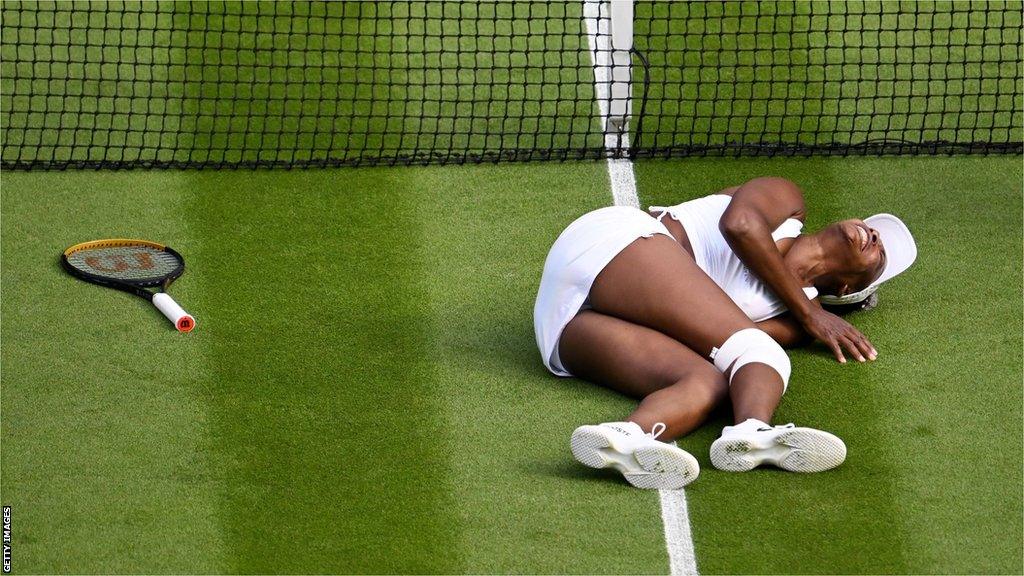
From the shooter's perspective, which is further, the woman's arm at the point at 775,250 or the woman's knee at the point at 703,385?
the woman's arm at the point at 775,250

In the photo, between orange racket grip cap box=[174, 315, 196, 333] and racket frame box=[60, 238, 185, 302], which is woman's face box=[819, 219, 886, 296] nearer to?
orange racket grip cap box=[174, 315, 196, 333]

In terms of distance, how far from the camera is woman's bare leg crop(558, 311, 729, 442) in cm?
627

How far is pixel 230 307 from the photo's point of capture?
759cm

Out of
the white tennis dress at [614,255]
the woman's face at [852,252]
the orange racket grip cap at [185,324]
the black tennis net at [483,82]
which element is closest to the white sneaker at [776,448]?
the white tennis dress at [614,255]

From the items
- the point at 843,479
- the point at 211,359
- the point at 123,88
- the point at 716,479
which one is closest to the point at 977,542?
the point at 843,479

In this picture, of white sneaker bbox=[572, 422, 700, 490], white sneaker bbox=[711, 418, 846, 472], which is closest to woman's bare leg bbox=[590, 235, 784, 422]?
white sneaker bbox=[711, 418, 846, 472]

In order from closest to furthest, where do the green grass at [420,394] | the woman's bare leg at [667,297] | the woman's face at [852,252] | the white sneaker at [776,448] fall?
1. the green grass at [420,394]
2. the white sneaker at [776,448]
3. the woman's bare leg at [667,297]
4. the woman's face at [852,252]

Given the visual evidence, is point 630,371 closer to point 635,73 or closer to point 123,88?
point 635,73

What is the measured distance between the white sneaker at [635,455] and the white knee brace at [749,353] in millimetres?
598

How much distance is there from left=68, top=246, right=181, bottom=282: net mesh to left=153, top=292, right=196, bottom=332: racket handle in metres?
0.23

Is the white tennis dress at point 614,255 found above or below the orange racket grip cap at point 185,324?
above

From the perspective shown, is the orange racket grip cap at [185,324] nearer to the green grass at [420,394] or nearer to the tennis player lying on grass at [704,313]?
the green grass at [420,394]

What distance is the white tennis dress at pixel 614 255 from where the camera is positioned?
21.9ft

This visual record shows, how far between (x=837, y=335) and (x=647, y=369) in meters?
1.03
